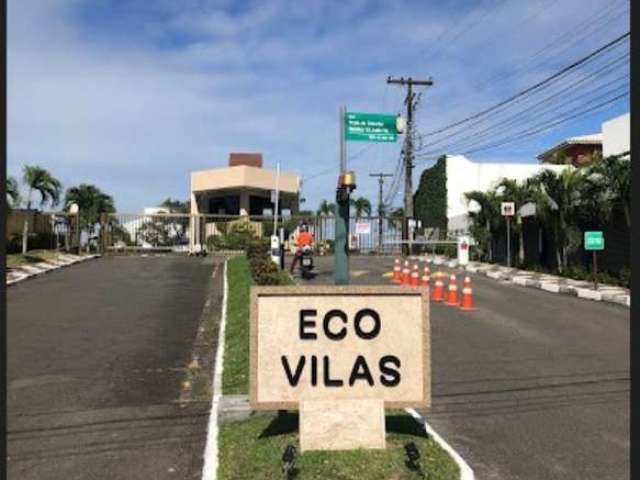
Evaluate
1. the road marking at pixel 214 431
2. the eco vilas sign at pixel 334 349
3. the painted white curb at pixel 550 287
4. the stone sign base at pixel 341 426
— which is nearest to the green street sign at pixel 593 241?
the painted white curb at pixel 550 287

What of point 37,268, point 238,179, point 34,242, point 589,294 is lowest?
point 589,294

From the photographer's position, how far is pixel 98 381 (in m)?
9.02

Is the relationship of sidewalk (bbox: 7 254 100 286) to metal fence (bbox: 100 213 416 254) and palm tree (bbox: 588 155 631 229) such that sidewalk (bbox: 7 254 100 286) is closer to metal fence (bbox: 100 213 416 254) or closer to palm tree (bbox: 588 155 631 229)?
metal fence (bbox: 100 213 416 254)

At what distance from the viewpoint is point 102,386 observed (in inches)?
345

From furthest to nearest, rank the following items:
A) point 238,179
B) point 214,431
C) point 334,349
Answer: point 238,179 → point 214,431 → point 334,349

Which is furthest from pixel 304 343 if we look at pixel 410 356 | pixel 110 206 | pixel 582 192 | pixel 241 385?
pixel 110 206

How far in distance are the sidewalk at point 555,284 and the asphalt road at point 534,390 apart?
1.83 metres

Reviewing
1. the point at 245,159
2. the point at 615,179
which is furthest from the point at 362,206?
the point at 615,179

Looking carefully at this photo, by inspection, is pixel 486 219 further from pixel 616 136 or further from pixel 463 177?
pixel 463 177

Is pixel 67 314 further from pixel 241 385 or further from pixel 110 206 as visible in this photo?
pixel 110 206

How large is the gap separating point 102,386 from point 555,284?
14624mm

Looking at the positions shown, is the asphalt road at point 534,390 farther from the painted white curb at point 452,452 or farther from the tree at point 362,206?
the tree at point 362,206

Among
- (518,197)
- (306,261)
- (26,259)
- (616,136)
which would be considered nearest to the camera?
(306,261)

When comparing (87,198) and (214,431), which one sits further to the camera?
(87,198)
